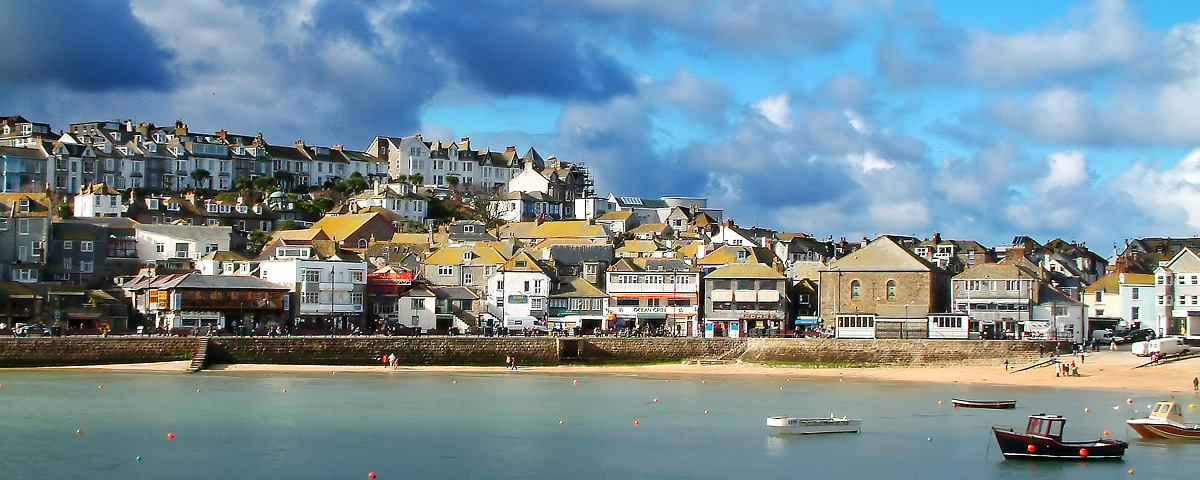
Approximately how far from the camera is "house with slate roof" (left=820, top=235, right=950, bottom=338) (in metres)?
69.4

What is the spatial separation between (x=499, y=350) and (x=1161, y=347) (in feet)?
97.5

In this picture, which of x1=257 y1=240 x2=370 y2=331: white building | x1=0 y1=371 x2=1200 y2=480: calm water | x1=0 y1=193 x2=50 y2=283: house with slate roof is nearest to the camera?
x1=0 y1=371 x2=1200 y2=480: calm water

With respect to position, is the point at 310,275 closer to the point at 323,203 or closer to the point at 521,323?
the point at 521,323

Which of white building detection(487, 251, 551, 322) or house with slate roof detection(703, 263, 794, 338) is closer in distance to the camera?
house with slate roof detection(703, 263, 794, 338)

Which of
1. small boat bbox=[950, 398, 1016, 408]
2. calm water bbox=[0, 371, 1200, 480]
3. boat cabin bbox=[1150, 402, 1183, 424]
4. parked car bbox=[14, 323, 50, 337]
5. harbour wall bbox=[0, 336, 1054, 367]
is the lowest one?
calm water bbox=[0, 371, 1200, 480]

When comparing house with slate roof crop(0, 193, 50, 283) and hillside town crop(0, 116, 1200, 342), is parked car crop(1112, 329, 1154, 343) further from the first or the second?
house with slate roof crop(0, 193, 50, 283)

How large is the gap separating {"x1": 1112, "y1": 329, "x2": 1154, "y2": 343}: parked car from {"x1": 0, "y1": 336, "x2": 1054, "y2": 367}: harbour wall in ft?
29.8

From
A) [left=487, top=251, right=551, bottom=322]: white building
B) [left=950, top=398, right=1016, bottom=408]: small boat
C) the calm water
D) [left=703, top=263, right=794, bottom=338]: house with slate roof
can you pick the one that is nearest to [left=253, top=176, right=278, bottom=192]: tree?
[left=487, top=251, right=551, bottom=322]: white building

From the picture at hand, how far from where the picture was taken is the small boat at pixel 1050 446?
119 ft

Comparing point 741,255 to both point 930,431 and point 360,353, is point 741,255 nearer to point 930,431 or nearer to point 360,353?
point 360,353

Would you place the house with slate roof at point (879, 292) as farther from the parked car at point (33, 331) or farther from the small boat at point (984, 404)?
the parked car at point (33, 331)

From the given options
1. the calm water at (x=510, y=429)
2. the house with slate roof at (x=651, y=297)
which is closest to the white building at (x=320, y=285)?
the house with slate roof at (x=651, y=297)

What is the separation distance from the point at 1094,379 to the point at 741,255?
104 ft

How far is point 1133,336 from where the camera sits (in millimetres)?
71625
